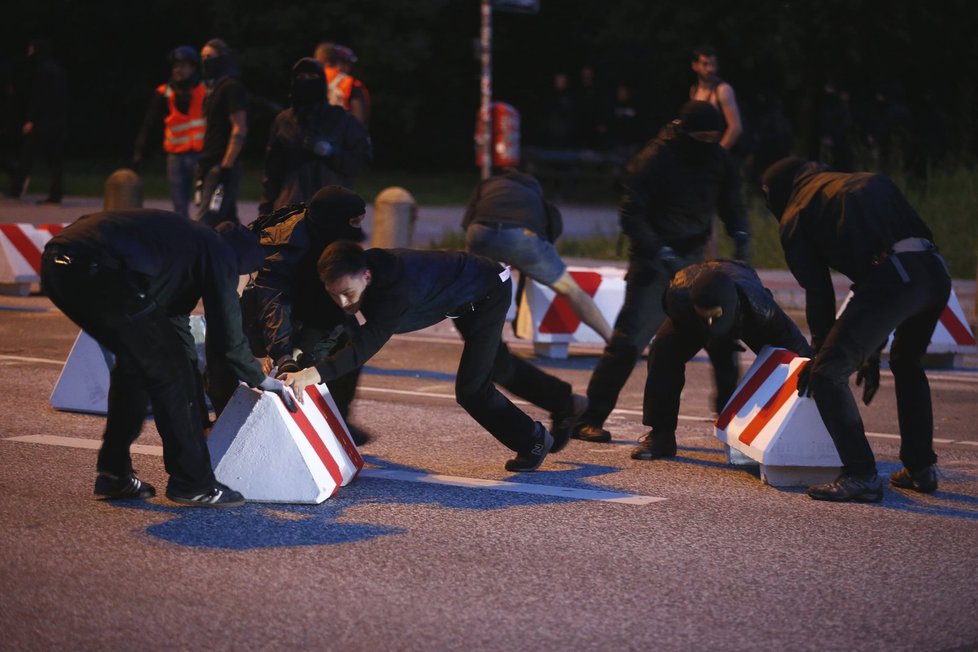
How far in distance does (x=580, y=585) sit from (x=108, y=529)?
6.34 feet

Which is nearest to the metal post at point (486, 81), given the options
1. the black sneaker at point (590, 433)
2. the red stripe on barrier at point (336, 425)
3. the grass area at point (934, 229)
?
the grass area at point (934, 229)

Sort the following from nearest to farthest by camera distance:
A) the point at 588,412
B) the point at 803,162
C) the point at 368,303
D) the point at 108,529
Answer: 1. the point at 108,529
2. the point at 368,303
3. the point at 803,162
4. the point at 588,412

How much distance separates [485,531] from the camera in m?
6.52

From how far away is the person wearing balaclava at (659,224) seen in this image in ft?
28.4

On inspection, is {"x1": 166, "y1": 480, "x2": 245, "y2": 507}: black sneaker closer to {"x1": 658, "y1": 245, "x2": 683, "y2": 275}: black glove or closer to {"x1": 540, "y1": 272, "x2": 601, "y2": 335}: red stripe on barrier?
{"x1": 658, "y1": 245, "x2": 683, "y2": 275}: black glove

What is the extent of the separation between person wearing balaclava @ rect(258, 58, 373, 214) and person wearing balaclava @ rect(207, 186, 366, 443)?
3.17 meters

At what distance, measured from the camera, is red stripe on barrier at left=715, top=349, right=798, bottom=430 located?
25.3ft

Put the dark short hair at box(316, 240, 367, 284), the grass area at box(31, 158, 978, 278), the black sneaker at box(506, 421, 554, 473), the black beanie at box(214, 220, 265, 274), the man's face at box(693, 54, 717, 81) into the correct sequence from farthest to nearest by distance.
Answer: the grass area at box(31, 158, 978, 278) → the man's face at box(693, 54, 717, 81) → the black sneaker at box(506, 421, 554, 473) → the dark short hair at box(316, 240, 367, 284) → the black beanie at box(214, 220, 265, 274)

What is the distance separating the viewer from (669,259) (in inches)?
343

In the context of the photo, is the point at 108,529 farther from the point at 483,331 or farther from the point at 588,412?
the point at 588,412

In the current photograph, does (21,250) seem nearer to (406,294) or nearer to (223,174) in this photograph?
(223,174)

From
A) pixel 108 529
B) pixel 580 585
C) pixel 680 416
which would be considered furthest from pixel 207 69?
pixel 580 585

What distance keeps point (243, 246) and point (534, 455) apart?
6.13 ft

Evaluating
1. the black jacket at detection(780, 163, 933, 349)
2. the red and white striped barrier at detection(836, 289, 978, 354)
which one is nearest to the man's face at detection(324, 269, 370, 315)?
the black jacket at detection(780, 163, 933, 349)
